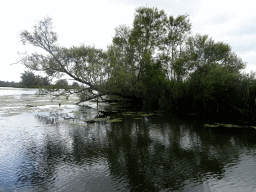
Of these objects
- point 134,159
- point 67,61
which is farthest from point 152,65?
point 134,159

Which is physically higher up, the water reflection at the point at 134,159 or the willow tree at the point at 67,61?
the willow tree at the point at 67,61

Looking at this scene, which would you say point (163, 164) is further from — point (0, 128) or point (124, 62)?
point (124, 62)

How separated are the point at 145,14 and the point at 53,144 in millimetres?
21723

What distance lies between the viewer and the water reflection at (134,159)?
173 inches

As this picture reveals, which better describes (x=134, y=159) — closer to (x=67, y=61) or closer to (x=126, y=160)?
(x=126, y=160)

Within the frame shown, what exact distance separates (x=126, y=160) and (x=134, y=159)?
0.88 feet

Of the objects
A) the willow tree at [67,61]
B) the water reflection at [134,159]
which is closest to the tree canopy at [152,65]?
the willow tree at [67,61]

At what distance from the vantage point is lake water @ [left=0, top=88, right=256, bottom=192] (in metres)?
4.38

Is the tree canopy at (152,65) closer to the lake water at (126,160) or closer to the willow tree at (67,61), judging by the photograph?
the willow tree at (67,61)

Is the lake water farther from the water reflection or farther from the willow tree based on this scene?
the willow tree

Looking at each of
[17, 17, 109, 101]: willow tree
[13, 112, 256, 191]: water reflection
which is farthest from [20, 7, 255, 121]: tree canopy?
[13, 112, 256, 191]: water reflection

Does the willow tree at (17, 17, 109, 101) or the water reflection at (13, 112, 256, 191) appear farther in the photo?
the willow tree at (17, 17, 109, 101)

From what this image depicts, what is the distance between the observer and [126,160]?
5.79 metres

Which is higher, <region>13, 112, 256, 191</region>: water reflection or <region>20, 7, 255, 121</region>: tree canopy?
<region>20, 7, 255, 121</region>: tree canopy
